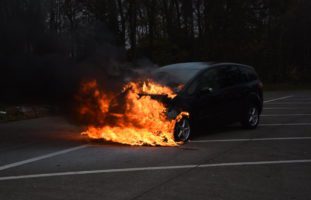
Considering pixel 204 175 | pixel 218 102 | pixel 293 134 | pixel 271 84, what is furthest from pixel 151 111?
pixel 271 84

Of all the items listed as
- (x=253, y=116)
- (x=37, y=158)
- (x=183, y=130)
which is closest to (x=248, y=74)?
(x=253, y=116)

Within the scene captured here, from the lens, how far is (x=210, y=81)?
38.6ft

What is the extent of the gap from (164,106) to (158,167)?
2531 millimetres

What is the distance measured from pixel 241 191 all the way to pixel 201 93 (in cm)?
475

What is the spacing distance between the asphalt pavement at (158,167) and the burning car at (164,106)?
368 millimetres

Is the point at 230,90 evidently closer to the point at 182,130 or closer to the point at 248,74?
the point at 248,74

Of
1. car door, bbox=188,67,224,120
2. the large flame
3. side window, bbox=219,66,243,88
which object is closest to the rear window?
side window, bbox=219,66,243,88

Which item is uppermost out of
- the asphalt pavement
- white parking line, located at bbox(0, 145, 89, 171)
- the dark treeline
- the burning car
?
the dark treeline

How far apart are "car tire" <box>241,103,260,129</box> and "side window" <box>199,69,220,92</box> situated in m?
1.55

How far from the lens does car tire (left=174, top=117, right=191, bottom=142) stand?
414 inches

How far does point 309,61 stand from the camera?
44.6 m

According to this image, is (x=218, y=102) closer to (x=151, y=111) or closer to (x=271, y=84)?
(x=151, y=111)

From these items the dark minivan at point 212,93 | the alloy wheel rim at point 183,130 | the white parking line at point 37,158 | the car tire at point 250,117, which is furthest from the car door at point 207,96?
the white parking line at point 37,158

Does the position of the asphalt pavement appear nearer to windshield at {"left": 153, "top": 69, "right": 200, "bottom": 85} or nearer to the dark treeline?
windshield at {"left": 153, "top": 69, "right": 200, "bottom": 85}
